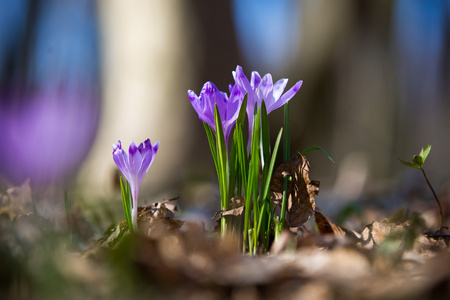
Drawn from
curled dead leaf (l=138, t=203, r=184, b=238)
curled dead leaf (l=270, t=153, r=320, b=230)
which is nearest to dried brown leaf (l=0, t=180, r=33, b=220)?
curled dead leaf (l=138, t=203, r=184, b=238)

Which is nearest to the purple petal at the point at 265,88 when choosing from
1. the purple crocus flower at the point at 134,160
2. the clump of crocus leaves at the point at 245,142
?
the clump of crocus leaves at the point at 245,142

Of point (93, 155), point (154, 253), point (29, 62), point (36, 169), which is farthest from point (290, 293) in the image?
point (29, 62)

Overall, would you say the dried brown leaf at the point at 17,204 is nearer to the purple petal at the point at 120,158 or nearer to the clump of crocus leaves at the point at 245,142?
the purple petal at the point at 120,158

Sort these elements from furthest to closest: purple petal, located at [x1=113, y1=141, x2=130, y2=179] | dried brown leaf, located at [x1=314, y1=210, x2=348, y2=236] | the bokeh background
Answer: the bokeh background → dried brown leaf, located at [x1=314, y1=210, x2=348, y2=236] → purple petal, located at [x1=113, y1=141, x2=130, y2=179]

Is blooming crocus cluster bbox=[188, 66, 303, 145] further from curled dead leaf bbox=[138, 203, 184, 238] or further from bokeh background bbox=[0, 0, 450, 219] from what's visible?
bokeh background bbox=[0, 0, 450, 219]

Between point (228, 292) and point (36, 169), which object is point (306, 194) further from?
point (36, 169)

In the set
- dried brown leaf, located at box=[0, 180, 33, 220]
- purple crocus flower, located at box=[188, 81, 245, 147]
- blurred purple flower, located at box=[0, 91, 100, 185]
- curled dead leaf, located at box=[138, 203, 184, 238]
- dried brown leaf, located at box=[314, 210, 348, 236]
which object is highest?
blurred purple flower, located at box=[0, 91, 100, 185]

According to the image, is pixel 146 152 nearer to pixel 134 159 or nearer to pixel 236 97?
pixel 134 159
